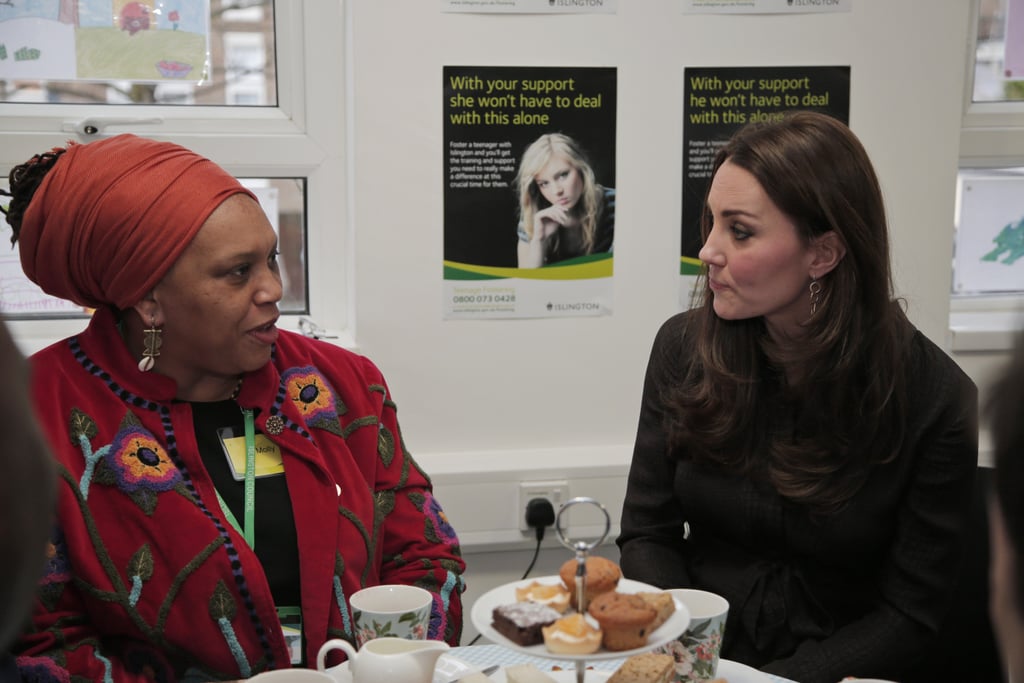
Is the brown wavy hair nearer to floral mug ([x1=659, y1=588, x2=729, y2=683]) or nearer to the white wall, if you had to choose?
floral mug ([x1=659, y1=588, x2=729, y2=683])

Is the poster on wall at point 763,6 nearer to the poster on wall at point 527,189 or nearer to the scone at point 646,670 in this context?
the poster on wall at point 527,189

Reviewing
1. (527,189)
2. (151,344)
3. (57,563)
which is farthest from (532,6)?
(57,563)

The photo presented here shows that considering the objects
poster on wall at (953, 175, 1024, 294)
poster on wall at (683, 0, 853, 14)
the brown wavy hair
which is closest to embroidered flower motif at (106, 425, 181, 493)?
the brown wavy hair

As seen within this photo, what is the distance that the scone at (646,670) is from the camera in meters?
1.21

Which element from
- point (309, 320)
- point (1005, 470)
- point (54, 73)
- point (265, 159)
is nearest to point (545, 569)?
point (309, 320)

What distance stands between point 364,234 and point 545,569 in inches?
35.5

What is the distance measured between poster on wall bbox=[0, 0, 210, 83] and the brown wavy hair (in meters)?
1.33

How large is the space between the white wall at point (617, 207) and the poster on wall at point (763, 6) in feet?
0.06

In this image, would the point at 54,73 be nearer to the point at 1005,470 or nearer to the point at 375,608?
the point at 375,608

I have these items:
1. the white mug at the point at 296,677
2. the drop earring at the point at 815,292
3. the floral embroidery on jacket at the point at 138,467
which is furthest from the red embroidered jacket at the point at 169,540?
the drop earring at the point at 815,292

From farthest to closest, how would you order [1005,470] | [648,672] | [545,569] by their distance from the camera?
[545,569]
[648,672]
[1005,470]

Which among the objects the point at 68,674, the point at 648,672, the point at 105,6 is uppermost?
the point at 105,6

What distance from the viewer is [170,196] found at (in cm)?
162

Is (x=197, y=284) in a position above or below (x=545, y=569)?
above
